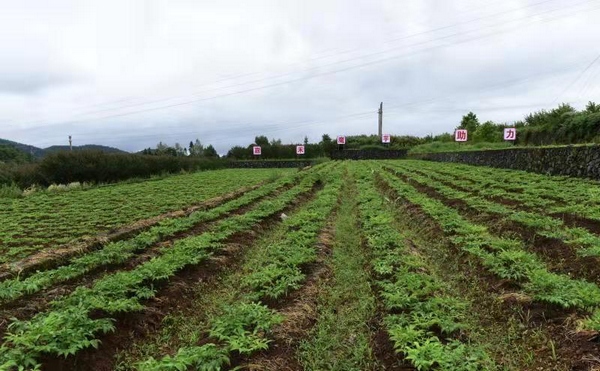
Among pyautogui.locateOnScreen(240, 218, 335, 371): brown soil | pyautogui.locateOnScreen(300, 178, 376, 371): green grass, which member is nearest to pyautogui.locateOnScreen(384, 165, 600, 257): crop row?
pyautogui.locateOnScreen(300, 178, 376, 371): green grass

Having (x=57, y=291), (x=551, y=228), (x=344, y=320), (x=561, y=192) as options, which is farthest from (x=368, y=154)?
(x=57, y=291)

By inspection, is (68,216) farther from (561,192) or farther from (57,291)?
(561,192)

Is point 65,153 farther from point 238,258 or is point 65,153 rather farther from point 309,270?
point 309,270

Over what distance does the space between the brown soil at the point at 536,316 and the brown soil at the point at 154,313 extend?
3.82m

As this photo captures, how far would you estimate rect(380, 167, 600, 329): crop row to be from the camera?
14.8 ft

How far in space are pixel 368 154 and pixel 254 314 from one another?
51856 millimetres

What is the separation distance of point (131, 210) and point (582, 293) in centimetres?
1282

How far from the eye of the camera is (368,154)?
2172 inches

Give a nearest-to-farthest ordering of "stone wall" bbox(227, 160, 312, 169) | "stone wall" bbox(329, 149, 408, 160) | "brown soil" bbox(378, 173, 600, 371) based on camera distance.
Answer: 1. "brown soil" bbox(378, 173, 600, 371)
2. "stone wall" bbox(329, 149, 408, 160)
3. "stone wall" bbox(227, 160, 312, 169)

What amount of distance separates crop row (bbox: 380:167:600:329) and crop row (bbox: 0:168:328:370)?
4513mm

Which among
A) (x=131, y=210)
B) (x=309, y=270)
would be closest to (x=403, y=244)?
(x=309, y=270)

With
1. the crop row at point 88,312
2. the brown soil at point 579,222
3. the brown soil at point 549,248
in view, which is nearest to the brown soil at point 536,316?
the brown soil at point 549,248

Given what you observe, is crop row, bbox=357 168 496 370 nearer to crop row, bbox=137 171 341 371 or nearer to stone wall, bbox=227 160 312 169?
crop row, bbox=137 171 341 371

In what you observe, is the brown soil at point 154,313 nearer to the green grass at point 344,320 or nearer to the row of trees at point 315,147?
the green grass at point 344,320
